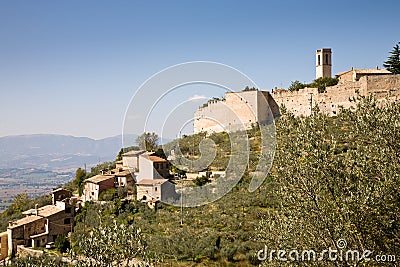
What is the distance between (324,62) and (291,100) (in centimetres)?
692

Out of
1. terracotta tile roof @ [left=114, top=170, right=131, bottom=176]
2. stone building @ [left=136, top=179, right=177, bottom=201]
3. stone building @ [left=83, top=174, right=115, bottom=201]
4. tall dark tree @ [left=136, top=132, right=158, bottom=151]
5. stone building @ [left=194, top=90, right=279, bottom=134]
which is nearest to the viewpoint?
stone building @ [left=136, top=179, right=177, bottom=201]

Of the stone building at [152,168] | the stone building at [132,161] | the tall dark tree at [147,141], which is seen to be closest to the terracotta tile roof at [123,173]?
the stone building at [132,161]

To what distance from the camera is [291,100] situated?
32781 mm

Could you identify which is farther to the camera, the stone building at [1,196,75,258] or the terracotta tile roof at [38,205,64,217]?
the terracotta tile roof at [38,205,64,217]

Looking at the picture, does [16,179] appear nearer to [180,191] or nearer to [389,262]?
[180,191]

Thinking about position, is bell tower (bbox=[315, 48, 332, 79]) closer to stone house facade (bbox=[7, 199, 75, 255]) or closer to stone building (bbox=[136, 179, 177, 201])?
stone building (bbox=[136, 179, 177, 201])

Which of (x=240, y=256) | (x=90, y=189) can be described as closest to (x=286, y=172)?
(x=240, y=256)

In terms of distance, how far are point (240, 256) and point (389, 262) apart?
8.42 metres

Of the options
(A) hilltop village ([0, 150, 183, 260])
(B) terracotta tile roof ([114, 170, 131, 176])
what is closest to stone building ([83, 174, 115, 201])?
(A) hilltop village ([0, 150, 183, 260])

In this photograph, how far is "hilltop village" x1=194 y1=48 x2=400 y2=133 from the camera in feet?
85.8

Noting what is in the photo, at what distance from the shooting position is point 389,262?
6977 millimetres

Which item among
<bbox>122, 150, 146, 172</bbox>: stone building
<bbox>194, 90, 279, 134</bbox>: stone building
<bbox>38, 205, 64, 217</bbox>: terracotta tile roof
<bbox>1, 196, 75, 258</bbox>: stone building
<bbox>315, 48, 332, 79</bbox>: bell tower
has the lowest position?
<bbox>1, 196, 75, 258</bbox>: stone building

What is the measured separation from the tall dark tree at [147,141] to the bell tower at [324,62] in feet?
53.8

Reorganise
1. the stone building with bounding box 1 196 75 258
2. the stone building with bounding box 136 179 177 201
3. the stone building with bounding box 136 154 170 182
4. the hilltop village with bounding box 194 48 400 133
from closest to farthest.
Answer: the stone building with bounding box 1 196 75 258
the stone building with bounding box 136 179 177 201
the hilltop village with bounding box 194 48 400 133
the stone building with bounding box 136 154 170 182
